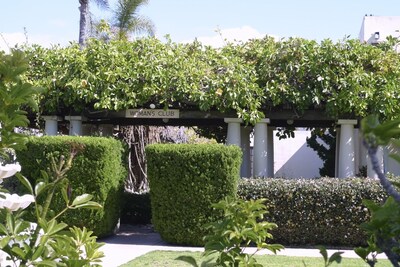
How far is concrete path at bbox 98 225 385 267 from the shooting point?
11.1 meters

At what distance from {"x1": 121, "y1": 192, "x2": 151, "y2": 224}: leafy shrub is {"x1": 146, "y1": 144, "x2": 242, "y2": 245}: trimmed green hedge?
148 inches

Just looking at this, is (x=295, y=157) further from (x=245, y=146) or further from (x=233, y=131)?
(x=233, y=131)

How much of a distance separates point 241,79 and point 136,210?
197 inches

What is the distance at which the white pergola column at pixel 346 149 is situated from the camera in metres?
14.0

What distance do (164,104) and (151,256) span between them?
4.03m

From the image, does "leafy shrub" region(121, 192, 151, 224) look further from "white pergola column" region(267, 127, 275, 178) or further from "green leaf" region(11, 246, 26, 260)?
"green leaf" region(11, 246, 26, 260)

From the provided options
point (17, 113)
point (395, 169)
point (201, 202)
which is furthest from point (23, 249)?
point (395, 169)

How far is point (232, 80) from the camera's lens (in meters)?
13.4

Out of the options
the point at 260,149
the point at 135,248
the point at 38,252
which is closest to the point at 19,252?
the point at 38,252

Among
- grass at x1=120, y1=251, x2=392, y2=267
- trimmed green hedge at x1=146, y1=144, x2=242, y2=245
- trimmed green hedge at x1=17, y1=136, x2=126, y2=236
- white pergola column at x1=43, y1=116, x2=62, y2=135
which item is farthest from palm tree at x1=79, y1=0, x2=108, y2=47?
grass at x1=120, y1=251, x2=392, y2=267

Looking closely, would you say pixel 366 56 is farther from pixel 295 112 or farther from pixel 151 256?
pixel 151 256

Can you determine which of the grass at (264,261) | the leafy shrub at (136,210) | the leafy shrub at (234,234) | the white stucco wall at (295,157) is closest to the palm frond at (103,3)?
the white stucco wall at (295,157)

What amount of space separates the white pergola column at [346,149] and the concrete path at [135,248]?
7.06ft

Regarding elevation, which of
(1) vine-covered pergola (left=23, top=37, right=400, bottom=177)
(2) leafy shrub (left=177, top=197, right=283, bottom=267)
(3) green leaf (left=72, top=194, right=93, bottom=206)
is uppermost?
(1) vine-covered pergola (left=23, top=37, right=400, bottom=177)
